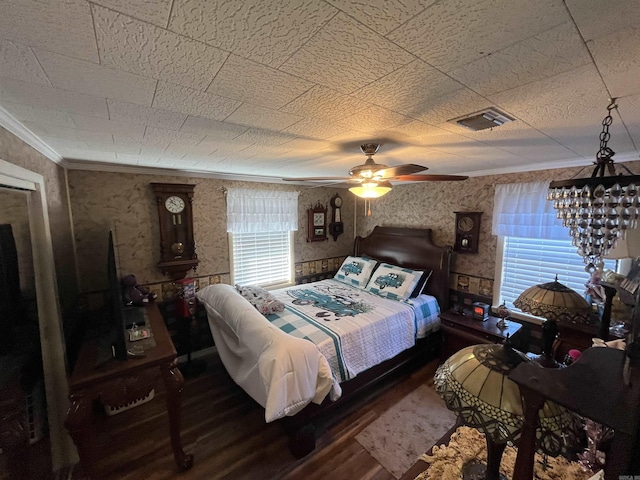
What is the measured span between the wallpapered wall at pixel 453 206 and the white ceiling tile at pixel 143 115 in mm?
3101

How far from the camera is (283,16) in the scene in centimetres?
63

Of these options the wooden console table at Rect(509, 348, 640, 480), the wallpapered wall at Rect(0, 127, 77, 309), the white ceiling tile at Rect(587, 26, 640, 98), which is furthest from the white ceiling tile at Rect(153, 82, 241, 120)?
the wooden console table at Rect(509, 348, 640, 480)

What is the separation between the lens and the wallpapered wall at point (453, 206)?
2.93 meters

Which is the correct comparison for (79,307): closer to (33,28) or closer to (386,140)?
(33,28)

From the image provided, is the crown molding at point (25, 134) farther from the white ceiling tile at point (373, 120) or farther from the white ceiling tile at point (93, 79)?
the white ceiling tile at point (373, 120)

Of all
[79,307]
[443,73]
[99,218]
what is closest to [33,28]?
[443,73]

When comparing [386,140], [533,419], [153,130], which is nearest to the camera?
[533,419]

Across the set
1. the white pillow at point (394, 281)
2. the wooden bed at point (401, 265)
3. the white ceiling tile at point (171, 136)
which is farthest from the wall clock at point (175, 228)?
the white pillow at point (394, 281)

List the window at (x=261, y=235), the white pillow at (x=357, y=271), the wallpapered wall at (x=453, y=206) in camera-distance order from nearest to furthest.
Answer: the wallpapered wall at (x=453, y=206)
the window at (x=261, y=235)
the white pillow at (x=357, y=271)

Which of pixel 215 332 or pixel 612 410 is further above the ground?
pixel 612 410

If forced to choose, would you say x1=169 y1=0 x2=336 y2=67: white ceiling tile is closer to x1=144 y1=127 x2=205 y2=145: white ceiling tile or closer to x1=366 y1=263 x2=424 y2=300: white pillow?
x1=144 y1=127 x2=205 y2=145: white ceiling tile

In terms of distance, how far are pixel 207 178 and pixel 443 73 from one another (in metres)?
2.86

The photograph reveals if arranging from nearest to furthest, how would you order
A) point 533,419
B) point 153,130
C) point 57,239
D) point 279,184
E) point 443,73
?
1. point 533,419
2. point 443,73
3. point 153,130
4. point 57,239
5. point 279,184

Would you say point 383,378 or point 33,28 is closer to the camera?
point 33,28
